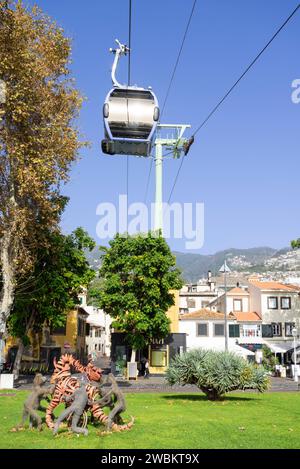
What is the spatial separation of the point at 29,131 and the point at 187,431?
21.2 meters

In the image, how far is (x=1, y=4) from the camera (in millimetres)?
27297

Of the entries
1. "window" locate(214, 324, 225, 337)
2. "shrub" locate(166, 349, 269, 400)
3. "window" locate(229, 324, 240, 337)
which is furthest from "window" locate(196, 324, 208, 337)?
"shrub" locate(166, 349, 269, 400)

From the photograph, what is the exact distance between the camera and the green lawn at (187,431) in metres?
11.3

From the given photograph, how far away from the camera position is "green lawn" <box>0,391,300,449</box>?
1131 centimetres

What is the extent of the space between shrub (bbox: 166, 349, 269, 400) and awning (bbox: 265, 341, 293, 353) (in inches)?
1457

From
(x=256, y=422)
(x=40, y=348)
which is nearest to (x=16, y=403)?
(x=256, y=422)

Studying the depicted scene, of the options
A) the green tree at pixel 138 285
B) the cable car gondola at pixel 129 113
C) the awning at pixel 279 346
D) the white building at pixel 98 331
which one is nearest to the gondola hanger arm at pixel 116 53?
the cable car gondola at pixel 129 113

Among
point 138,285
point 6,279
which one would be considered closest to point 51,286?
point 6,279

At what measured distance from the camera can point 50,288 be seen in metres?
39.5

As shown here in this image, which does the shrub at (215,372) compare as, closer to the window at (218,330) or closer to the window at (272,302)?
the window at (218,330)

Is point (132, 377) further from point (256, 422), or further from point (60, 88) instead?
point (256, 422)

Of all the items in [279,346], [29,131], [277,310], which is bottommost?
[279,346]

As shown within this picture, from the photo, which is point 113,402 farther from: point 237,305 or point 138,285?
point 237,305

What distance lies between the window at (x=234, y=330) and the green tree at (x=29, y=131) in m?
36.0
